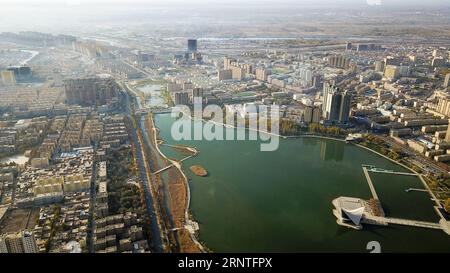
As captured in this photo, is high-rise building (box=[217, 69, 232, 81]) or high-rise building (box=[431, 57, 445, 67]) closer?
high-rise building (box=[217, 69, 232, 81])

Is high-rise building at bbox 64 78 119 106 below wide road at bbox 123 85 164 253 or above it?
above

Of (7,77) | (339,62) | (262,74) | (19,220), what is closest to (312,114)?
(262,74)

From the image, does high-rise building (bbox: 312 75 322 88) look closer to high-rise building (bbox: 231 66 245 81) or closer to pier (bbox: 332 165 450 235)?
high-rise building (bbox: 231 66 245 81)

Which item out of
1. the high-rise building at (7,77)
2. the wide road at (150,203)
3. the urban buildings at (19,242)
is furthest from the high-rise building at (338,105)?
the high-rise building at (7,77)

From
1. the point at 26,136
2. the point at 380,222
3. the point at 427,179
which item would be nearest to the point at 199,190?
the point at 380,222


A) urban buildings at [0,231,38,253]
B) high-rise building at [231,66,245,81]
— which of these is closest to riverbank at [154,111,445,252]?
urban buildings at [0,231,38,253]

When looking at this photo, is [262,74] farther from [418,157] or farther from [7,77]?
[7,77]

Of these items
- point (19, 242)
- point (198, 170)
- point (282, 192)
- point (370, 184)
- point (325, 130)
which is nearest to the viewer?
point (19, 242)

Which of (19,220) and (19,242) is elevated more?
(19,242)

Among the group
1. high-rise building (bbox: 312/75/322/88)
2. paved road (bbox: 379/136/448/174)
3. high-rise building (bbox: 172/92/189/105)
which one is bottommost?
paved road (bbox: 379/136/448/174)

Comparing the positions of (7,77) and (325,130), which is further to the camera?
(7,77)
